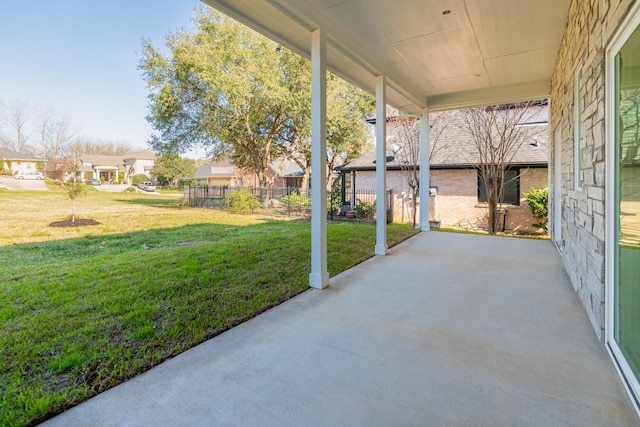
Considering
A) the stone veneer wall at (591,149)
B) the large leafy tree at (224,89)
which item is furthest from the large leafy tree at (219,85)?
the stone veneer wall at (591,149)

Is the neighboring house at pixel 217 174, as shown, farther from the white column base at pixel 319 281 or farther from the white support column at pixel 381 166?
the white column base at pixel 319 281

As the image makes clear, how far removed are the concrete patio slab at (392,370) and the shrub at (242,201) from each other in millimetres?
9709

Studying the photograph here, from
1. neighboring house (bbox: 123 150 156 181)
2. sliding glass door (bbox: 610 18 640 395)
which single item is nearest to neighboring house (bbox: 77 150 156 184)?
neighboring house (bbox: 123 150 156 181)

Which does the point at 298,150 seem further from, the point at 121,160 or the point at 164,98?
the point at 121,160

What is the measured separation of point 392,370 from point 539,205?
9.20m

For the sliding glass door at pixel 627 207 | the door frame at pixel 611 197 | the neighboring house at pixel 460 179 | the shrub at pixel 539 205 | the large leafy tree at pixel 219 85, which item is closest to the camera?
the sliding glass door at pixel 627 207

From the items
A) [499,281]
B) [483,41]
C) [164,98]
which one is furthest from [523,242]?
[164,98]

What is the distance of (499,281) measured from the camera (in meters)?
3.94

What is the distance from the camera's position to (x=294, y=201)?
13164mm

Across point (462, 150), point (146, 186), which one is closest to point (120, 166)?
point (146, 186)

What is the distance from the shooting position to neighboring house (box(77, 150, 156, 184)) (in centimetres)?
2445

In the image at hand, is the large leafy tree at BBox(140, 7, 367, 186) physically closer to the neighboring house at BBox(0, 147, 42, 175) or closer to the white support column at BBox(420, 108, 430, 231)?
the neighboring house at BBox(0, 147, 42, 175)

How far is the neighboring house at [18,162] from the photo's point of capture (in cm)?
995

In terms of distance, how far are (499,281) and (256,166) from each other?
12.9 m
